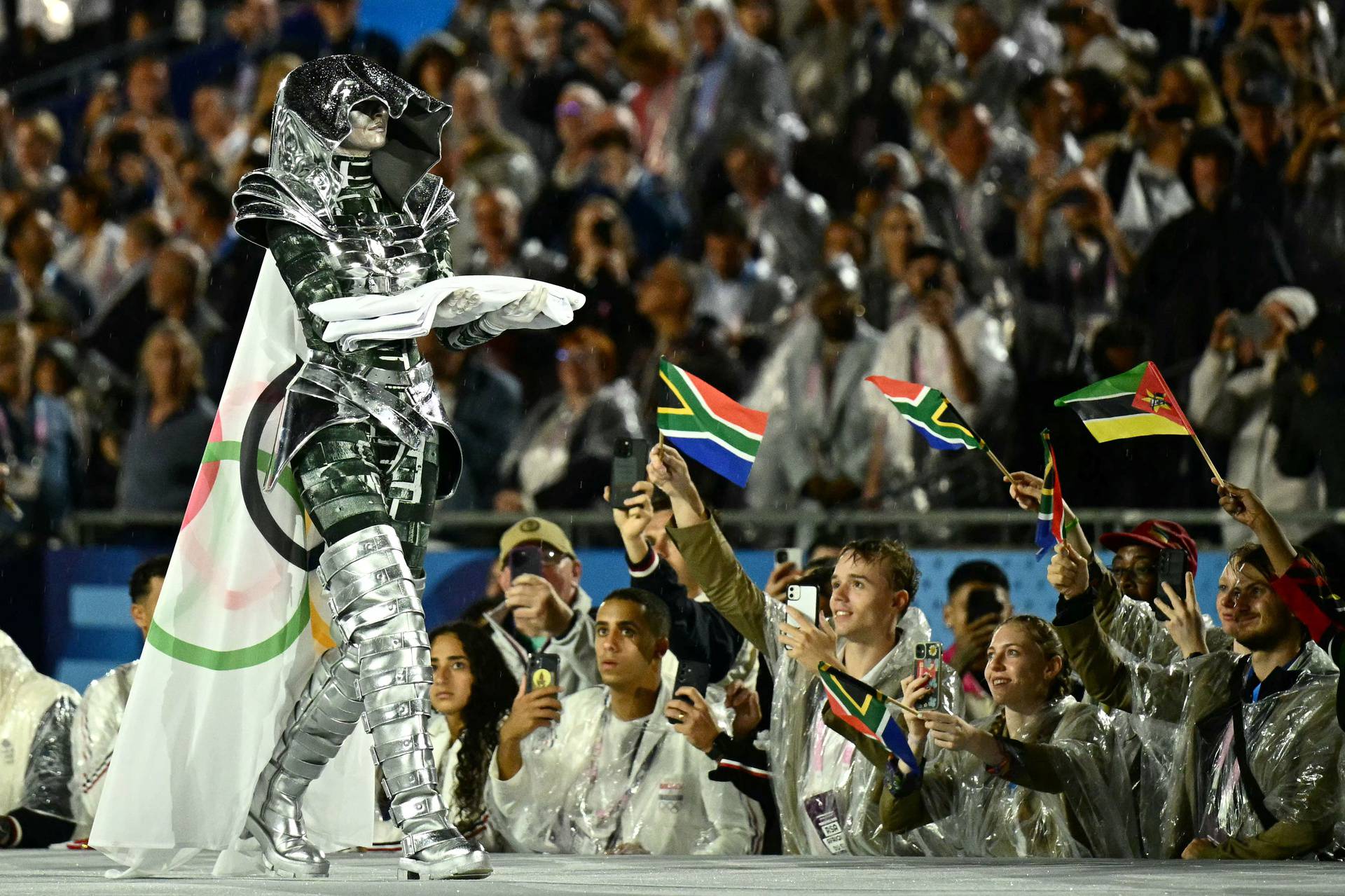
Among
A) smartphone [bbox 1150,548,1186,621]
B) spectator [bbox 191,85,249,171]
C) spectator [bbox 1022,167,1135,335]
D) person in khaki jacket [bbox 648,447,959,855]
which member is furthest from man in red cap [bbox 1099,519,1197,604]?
spectator [bbox 191,85,249,171]

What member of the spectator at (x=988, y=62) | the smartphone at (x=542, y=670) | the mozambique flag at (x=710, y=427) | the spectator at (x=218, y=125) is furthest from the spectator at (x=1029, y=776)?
the spectator at (x=218, y=125)

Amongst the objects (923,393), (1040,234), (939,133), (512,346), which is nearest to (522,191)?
(512,346)

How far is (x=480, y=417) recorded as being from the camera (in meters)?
10.1

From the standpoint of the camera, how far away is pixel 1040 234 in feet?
31.0

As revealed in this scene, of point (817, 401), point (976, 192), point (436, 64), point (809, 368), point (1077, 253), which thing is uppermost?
point (436, 64)

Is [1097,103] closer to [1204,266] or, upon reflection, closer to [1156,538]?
[1204,266]

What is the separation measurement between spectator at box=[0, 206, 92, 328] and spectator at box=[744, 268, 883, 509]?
4.78 meters

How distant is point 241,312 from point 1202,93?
551 centimetres

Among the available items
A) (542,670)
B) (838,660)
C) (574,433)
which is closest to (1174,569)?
(838,660)

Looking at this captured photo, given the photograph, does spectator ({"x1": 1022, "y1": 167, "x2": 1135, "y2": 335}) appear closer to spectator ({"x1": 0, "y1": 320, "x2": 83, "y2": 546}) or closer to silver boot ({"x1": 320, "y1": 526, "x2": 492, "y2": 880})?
spectator ({"x1": 0, "y1": 320, "x2": 83, "y2": 546})

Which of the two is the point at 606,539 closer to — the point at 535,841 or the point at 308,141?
the point at 535,841

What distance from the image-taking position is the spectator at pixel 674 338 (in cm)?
966

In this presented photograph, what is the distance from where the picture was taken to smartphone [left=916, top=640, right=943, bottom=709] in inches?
211

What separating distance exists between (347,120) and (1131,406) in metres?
2.56
